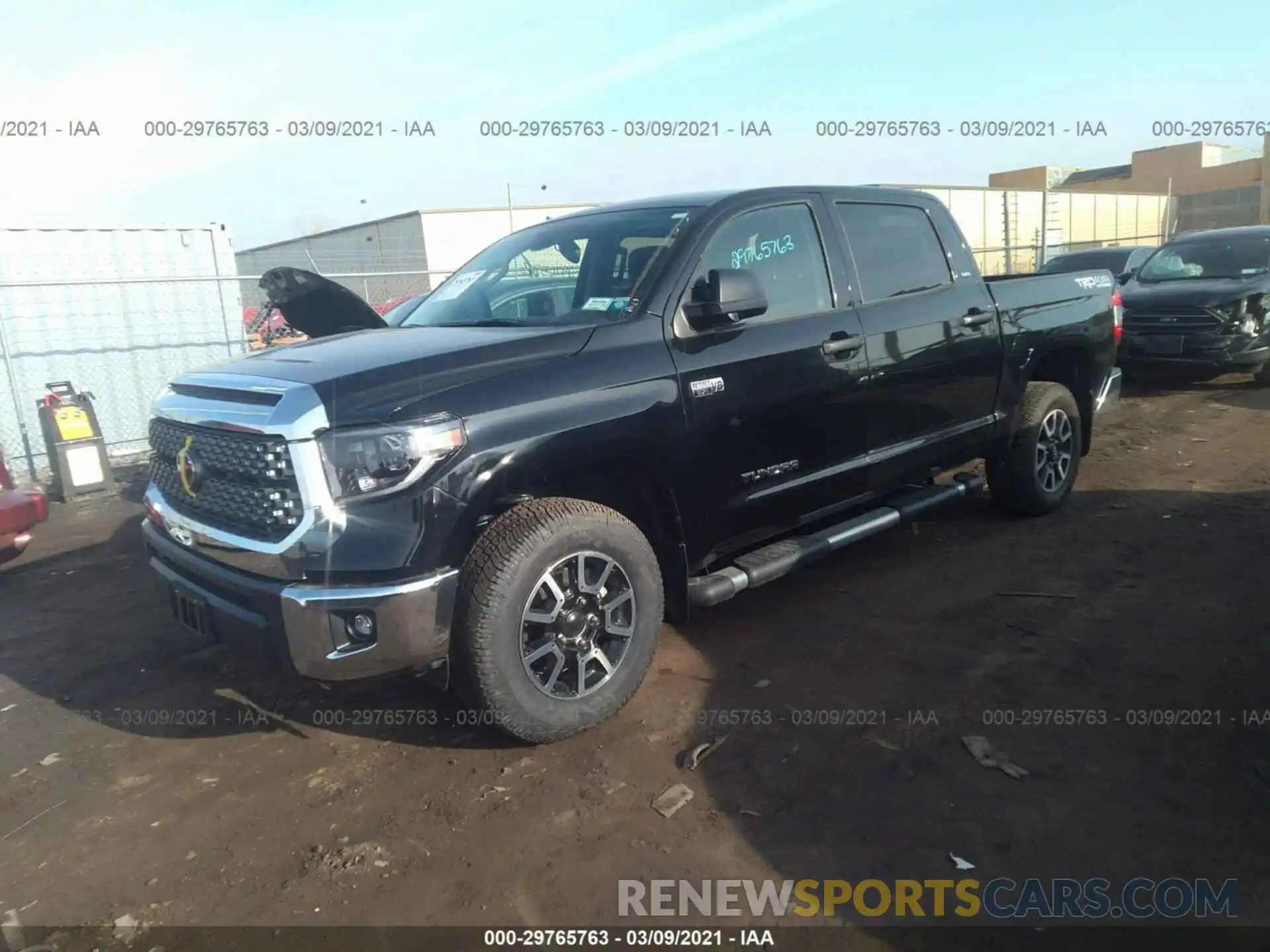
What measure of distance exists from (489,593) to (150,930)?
4.47ft

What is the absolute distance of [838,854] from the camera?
2697 mm

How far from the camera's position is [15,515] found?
17.7ft

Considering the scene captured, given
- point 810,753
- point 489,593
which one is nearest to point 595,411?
point 489,593

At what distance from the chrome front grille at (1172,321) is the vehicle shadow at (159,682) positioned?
30.9 feet

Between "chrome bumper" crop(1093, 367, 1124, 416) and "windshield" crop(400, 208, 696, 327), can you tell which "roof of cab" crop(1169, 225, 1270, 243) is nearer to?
"chrome bumper" crop(1093, 367, 1124, 416)

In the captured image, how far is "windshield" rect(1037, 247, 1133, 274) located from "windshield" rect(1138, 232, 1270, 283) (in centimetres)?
316

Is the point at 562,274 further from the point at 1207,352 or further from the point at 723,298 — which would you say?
the point at 1207,352

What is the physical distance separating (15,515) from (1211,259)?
1225cm

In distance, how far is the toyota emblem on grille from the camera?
3307mm

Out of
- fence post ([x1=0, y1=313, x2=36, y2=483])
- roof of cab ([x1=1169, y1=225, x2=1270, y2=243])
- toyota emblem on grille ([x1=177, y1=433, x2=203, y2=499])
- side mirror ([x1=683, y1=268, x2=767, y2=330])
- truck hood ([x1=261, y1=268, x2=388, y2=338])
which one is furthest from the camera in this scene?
roof of cab ([x1=1169, y1=225, x2=1270, y2=243])

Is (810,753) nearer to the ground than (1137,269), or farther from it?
nearer to the ground

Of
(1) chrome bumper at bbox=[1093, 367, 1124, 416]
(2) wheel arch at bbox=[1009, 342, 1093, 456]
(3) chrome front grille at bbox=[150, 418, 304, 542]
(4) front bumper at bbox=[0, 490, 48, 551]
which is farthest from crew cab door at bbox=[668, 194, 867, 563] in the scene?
(4) front bumper at bbox=[0, 490, 48, 551]

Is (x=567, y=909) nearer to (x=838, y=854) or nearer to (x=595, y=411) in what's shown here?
(x=838, y=854)

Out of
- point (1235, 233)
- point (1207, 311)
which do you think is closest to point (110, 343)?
point (1207, 311)
